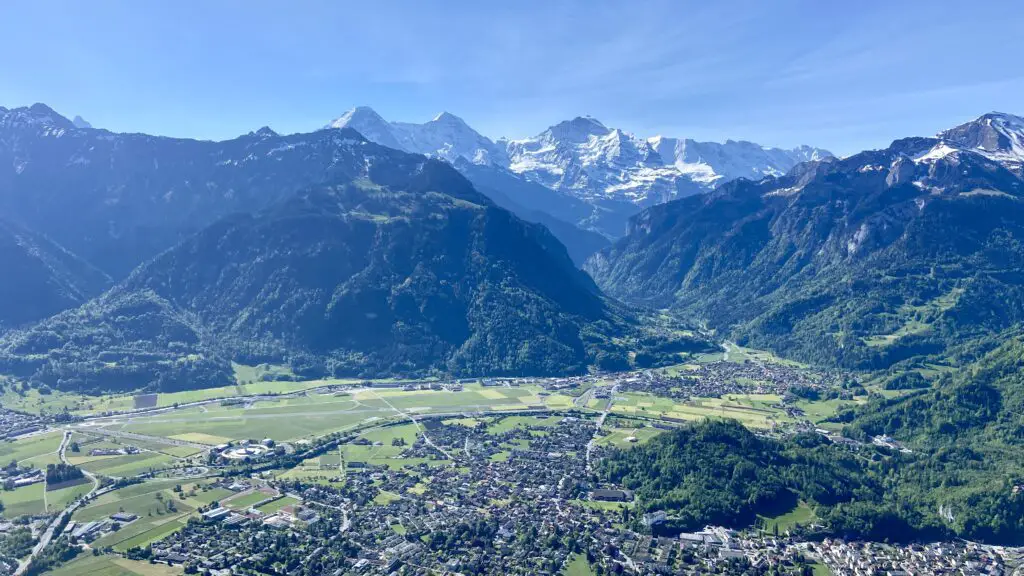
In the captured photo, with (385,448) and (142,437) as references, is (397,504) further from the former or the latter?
(142,437)

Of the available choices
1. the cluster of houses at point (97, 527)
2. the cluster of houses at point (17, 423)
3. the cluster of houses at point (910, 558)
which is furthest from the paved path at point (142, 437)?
the cluster of houses at point (910, 558)

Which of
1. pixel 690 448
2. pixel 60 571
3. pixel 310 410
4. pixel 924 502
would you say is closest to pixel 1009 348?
pixel 924 502

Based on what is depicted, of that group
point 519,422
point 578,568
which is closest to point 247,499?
point 578,568

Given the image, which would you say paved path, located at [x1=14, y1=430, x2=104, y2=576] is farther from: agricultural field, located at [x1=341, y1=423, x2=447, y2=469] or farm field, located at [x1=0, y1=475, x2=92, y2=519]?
agricultural field, located at [x1=341, y1=423, x2=447, y2=469]

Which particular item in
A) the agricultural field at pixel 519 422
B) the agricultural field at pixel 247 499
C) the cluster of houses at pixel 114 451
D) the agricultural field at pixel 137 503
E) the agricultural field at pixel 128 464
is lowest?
the agricultural field at pixel 247 499

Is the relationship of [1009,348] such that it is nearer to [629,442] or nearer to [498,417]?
[629,442]

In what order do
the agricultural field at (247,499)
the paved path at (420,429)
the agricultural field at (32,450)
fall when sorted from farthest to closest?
the paved path at (420,429)
the agricultural field at (32,450)
the agricultural field at (247,499)

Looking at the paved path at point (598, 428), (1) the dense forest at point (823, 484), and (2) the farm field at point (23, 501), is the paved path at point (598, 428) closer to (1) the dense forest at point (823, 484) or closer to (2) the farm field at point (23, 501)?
(1) the dense forest at point (823, 484)

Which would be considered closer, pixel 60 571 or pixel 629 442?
pixel 60 571
